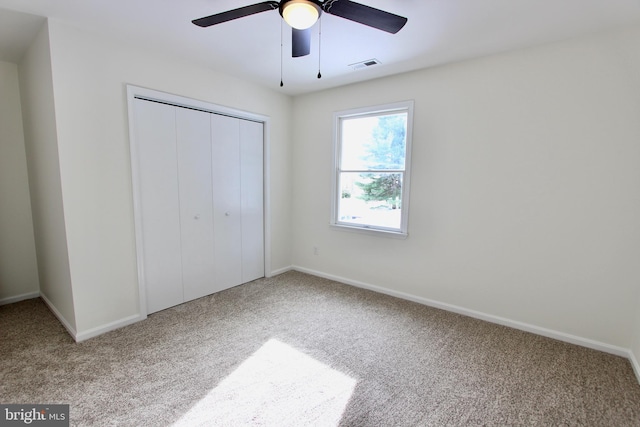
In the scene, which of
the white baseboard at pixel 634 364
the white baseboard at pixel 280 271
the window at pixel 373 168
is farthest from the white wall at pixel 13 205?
the white baseboard at pixel 634 364

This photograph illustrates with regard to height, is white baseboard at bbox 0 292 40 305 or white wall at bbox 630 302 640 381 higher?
white wall at bbox 630 302 640 381

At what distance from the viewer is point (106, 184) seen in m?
2.57

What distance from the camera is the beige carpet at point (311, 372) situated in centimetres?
177

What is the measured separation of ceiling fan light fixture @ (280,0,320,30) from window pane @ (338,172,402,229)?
210 centimetres

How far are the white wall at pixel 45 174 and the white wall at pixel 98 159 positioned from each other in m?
0.09

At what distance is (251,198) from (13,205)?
8.03 ft

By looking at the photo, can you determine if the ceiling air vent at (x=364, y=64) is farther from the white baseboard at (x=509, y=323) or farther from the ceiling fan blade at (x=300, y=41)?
the white baseboard at (x=509, y=323)

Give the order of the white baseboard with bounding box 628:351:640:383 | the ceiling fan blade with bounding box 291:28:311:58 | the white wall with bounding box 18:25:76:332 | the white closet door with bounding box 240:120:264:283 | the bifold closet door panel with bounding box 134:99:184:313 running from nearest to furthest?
the ceiling fan blade with bounding box 291:28:311:58 < the white baseboard with bounding box 628:351:640:383 < the white wall with bounding box 18:25:76:332 < the bifold closet door panel with bounding box 134:99:184:313 < the white closet door with bounding box 240:120:264:283

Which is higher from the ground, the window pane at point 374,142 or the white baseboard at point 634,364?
the window pane at point 374,142

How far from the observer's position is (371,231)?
3.61 meters

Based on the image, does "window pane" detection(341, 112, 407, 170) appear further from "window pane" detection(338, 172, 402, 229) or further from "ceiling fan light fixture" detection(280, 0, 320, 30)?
"ceiling fan light fixture" detection(280, 0, 320, 30)

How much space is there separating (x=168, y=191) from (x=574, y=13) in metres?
3.53

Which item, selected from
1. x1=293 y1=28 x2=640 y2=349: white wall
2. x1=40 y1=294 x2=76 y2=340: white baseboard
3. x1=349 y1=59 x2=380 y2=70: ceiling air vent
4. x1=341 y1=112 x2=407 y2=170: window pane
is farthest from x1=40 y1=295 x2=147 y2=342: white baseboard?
x1=349 y1=59 x2=380 y2=70: ceiling air vent

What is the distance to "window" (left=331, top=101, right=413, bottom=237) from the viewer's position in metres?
3.36
